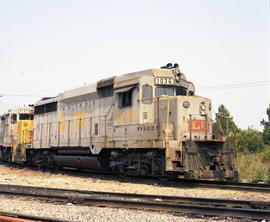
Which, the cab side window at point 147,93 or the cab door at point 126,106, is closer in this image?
the cab side window at point 147,93

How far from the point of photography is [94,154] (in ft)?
44.4

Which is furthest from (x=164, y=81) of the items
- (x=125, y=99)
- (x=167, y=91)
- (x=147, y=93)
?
(x=125, y=99)

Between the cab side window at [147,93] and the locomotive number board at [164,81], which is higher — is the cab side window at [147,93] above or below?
below

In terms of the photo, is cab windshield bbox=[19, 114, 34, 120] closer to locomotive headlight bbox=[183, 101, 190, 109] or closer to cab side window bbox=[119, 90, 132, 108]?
cab side window bbox=[119, 90, 132, 108]

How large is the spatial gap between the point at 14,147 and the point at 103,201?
1462cm

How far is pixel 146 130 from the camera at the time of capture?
1081 centimetres

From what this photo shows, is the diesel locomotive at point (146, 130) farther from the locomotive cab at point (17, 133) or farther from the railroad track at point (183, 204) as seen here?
the locomotive cab at point (17, 133)

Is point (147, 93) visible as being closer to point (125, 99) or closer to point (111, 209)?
point (125, 99)

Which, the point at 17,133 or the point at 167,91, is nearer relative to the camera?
the point at 167,91

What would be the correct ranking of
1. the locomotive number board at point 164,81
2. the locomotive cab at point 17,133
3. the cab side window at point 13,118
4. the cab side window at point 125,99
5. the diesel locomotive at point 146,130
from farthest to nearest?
1. the cab side window at point 13,118
2. the locomotive cab at point 17,133
3. the cab side window at point 125,99
4. the locomotive number board at point 164,81
5. the diesel locomotive at point 146,130

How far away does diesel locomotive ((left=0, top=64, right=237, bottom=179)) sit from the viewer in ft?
33.2

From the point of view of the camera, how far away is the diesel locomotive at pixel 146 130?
10133mm

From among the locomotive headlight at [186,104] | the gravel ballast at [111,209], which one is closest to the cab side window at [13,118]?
the gravel ballast at [111,209]

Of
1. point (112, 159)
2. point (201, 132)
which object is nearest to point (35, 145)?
point (112, 159)
